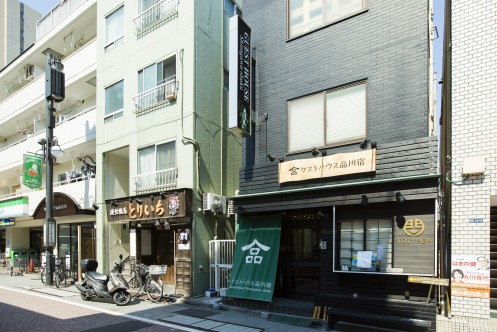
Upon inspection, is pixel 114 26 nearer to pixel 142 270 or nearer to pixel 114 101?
pixel 114 101

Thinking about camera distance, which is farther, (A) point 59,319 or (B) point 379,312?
(A) point 59,319

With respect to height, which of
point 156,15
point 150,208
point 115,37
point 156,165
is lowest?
point 150,208

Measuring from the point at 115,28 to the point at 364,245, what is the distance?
45.6 ft

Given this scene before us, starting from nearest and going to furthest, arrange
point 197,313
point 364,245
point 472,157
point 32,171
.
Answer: point 472,157 → point 364,245 → point 197,313 → point 32,171

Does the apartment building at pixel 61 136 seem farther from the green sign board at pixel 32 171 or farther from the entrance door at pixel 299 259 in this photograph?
the entrance door at pixel 299 259

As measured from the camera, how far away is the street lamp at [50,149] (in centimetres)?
1556

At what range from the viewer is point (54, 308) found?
10938mm

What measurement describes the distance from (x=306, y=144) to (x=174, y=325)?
19.1 feet

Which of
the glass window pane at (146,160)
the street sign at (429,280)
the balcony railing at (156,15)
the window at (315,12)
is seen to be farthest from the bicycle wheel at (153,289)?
the balcony railing at (156,15)

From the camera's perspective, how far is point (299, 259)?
1089 centimetres

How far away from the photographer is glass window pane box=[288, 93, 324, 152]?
9820mm

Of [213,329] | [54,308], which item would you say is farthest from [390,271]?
[54,308]

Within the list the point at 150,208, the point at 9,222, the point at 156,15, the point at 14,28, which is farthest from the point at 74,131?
the point at 14,28

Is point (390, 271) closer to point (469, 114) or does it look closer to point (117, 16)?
point (469, 114)
